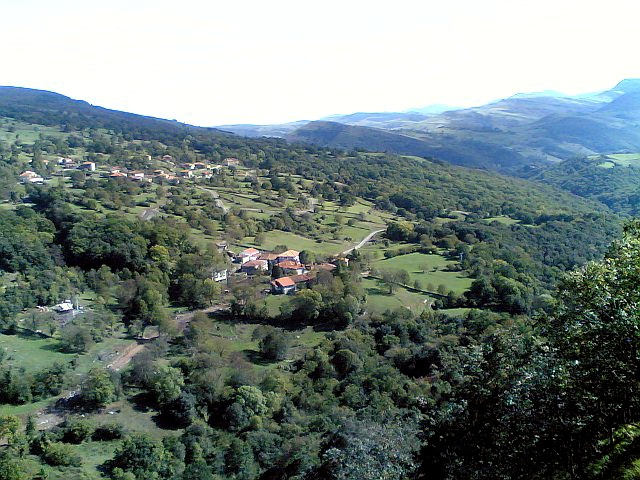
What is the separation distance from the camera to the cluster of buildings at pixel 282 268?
30.2 meters

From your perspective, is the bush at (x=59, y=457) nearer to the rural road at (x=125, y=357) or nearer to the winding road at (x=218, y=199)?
the rural road at (x=125, y=357)

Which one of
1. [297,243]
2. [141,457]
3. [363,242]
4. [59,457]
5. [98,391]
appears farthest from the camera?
[363,242]

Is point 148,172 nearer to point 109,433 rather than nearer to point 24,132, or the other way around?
point 24,132

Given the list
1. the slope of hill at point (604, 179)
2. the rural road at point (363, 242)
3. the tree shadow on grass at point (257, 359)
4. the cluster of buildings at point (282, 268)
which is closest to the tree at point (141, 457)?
the tree shadow on grass at point (257, 359)

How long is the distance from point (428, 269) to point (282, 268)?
9807 millimetres

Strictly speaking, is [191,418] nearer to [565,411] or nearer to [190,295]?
[190,295]

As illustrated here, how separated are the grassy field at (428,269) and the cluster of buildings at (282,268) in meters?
4.66

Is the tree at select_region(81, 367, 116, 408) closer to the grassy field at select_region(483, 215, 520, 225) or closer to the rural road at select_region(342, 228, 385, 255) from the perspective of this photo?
the rural road at select_region(342, 228, 385, 255)

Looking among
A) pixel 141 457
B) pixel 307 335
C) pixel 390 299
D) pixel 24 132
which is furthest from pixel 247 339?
pixel 24 132

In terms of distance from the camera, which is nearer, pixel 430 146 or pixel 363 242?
pixel 363 242

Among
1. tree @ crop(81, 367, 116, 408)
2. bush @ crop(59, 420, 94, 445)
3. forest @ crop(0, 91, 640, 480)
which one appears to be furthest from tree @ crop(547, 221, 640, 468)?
tree @ crop(81, 367, 116, 408)

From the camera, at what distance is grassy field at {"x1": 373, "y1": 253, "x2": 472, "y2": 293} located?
3155 centimetres

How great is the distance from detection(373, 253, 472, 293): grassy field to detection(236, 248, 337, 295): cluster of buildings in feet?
15.3

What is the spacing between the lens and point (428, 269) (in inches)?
1357
